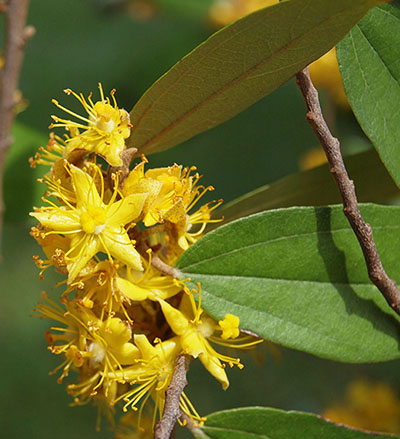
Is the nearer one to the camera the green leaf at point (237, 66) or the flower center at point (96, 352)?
the green leaf at point (237, 66)

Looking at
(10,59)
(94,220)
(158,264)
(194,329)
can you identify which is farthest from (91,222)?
(10,59)

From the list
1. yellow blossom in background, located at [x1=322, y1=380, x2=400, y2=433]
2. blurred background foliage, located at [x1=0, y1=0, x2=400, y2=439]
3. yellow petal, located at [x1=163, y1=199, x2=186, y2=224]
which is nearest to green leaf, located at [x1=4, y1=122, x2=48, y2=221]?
blurred background foliage, located at [x1=0, y1=0, x2=400, y2=439]

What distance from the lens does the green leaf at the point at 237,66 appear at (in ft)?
2.85

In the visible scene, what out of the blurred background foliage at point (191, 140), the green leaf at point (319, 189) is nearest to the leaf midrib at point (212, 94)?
the green leaf at point (319, 189)

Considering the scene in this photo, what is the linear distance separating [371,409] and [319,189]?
1001 millimetres

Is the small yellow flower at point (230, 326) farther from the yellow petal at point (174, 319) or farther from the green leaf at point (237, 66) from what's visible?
the green leaf at point (237, 66)

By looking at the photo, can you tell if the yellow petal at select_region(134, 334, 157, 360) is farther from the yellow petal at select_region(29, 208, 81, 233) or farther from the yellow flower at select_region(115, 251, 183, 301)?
the yellow petal at select_region(29, 208, 81, 233)

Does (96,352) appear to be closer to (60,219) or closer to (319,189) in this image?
(60,219)

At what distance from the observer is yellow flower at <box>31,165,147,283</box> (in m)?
0.99

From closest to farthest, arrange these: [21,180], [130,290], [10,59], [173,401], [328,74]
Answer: [173,401] → [130,290] → [10,59] → [21,180] → [328,74]

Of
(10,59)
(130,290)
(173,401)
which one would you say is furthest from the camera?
(10,59)

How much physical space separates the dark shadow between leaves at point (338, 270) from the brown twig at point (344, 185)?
0.06 meters

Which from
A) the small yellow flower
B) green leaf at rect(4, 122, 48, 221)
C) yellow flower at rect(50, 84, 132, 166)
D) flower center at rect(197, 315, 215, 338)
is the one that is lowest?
the small yellow flower

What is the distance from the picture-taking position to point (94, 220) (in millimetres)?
1039
